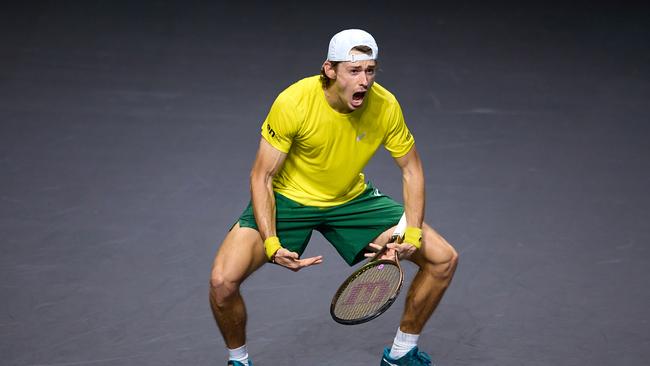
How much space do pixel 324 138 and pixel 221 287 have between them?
823mm

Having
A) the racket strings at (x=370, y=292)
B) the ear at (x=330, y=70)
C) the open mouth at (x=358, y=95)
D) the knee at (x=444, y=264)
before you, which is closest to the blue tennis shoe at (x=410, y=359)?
the knee at (x=444, y=264)

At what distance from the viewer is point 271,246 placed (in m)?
5.07

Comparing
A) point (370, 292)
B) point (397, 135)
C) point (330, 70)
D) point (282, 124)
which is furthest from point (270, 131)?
point (370, 292)

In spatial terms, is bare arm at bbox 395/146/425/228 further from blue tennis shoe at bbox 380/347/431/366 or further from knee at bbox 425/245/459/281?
blue tennis shoe at bbox 380/347/431/366

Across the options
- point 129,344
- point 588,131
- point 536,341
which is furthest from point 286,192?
point 588,131

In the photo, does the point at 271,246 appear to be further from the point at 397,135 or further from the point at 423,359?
the point at 423,359

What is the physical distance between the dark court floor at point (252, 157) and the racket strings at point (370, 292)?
0.56m

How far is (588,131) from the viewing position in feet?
27.6

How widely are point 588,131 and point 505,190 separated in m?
1.31

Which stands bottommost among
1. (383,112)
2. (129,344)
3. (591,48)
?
(129,344)

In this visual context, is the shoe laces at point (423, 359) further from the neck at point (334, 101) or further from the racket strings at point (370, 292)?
the neck at point (334, 101)

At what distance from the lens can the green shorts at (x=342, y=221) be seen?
5.37 meters

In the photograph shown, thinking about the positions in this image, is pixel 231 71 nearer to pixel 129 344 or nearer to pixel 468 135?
pixel 468 135

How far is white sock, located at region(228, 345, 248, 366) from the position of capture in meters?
5.32
